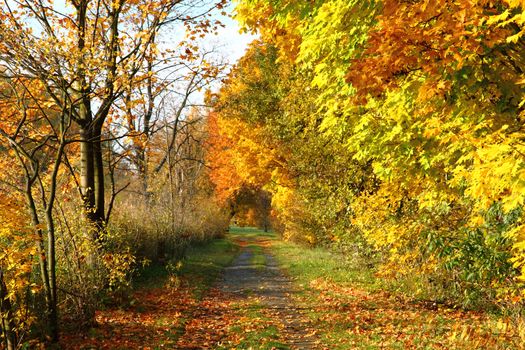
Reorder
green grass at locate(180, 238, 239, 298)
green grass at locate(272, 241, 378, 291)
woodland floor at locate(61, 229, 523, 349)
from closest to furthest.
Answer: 1. woodland floor at locate(61, 229, 523, 349)
2. green grass at locate(272, 241, 378, 291)
3. green grass at locate(180, 238, 239, 298)

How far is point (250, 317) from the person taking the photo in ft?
34.7

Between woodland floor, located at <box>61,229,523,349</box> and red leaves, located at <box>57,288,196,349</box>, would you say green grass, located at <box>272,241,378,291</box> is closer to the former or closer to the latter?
woodland floor, located at <box>61,229,523,349</box>

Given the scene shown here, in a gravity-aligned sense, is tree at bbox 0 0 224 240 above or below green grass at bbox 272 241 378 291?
above

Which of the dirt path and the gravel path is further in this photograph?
the gravel path

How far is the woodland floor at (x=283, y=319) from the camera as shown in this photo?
782 cm

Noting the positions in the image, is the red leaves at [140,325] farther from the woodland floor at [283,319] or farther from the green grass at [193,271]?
the green grass at [193,271]

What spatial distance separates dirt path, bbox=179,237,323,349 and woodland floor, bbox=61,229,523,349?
0.02 m

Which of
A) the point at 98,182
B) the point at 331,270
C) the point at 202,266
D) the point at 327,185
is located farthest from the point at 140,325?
the point at 331,270

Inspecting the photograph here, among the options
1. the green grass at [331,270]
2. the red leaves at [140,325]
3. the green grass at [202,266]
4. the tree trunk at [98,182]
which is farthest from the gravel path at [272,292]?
the tree trunk at [98,182]

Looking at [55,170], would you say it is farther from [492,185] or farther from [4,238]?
[492,185]

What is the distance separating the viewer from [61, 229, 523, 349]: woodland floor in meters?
7.82

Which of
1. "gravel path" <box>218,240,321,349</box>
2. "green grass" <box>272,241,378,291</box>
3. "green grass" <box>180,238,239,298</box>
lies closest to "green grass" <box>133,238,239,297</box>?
"green grass" <box>180,238,239,298</box>

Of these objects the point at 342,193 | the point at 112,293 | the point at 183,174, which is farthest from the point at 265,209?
the point at 112,293

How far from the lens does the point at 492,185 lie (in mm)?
4328
